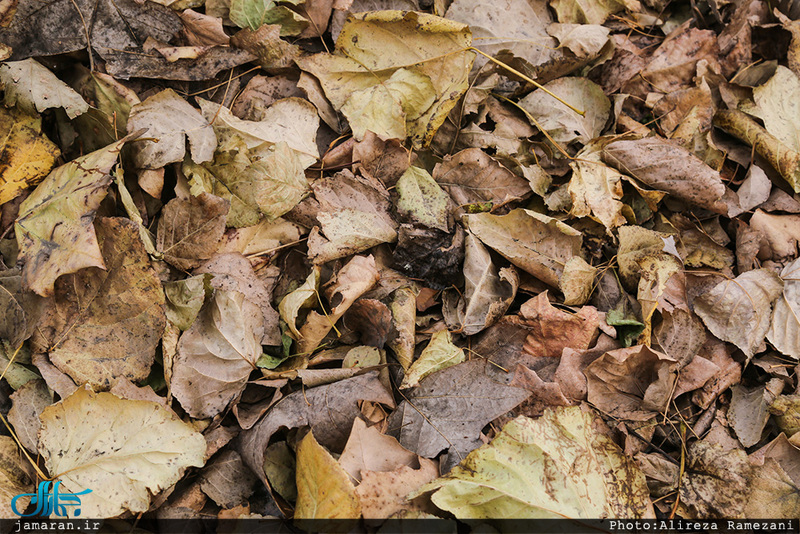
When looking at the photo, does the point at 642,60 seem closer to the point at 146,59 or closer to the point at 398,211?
the point at 398,211

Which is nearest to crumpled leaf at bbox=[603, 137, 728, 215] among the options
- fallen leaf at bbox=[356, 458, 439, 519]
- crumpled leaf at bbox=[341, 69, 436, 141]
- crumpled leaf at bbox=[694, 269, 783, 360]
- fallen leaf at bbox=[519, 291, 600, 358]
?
crumpled leaf at bbox=[694, 269, 783, 360]

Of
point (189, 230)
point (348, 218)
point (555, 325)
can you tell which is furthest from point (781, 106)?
point (189, 230)

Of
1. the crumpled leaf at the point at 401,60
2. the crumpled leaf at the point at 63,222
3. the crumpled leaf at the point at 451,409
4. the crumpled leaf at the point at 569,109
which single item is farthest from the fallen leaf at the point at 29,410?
the crumpled leaf at the point at 569,109

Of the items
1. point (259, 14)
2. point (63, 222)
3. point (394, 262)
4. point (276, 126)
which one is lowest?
point (394, 262)

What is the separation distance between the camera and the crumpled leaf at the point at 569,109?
213cm

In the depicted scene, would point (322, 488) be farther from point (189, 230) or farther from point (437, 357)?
point (189, 230)

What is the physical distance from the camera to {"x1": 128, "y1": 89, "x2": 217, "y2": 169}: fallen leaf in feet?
5.81

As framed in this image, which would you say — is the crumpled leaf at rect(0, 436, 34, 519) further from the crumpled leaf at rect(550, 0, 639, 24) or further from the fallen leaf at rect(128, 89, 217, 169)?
the crumpled leaf at rect(550, 0, 639, 24)

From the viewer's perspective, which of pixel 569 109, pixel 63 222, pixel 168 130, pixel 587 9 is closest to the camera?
pixel 63 222

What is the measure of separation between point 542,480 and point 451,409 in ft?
1.11

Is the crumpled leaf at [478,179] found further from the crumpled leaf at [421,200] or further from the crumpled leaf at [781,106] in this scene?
the crumpled leaf at [781,106]

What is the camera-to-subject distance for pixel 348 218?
183 centimetres

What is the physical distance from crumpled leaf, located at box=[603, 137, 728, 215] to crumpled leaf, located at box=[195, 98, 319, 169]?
3.70 ft

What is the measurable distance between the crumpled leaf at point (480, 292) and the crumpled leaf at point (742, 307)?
691 mm
